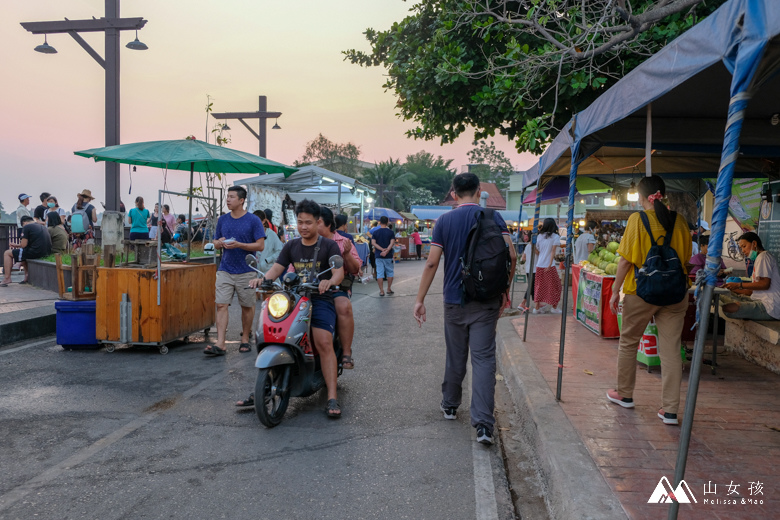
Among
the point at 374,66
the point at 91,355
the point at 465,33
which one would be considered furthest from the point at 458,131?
the point at 91,355

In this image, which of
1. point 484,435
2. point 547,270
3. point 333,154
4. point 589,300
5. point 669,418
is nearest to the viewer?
point 484,435

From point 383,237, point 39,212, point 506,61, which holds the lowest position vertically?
point 383,237

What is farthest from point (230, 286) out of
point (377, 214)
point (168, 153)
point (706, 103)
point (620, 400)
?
point (377, 214)

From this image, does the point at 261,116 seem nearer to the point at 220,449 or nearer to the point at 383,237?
the point at 383,237

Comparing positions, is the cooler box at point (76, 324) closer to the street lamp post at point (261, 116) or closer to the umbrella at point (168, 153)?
the umbrella at point (168, 153)

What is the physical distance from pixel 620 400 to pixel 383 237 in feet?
30.7

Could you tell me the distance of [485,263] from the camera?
4453mm

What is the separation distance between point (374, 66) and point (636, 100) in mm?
11058

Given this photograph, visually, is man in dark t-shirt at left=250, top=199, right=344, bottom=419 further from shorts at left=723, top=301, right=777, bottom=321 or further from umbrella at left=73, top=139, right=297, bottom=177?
shorts at left=723, top=301, right=777, bottom=321

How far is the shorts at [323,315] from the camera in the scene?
5.13 m

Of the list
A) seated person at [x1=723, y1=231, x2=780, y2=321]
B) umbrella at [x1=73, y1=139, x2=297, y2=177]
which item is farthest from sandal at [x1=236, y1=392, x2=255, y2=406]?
seated person at [x1=723, y1=231, x2=780, y2=321]

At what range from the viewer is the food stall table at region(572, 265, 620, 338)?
8.35 m

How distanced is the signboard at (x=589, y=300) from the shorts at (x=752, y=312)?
217 centimetres

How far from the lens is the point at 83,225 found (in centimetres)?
1455
